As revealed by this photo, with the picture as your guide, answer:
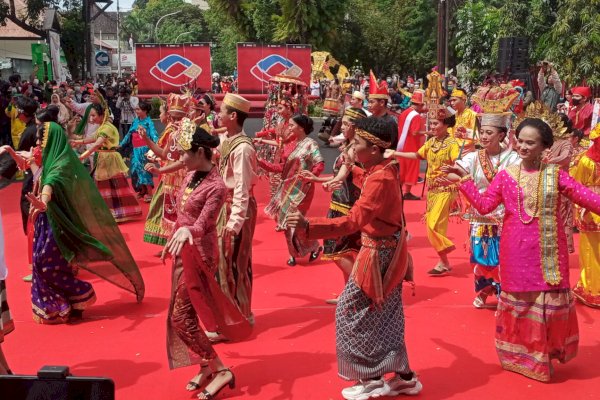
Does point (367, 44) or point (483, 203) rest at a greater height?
point (367, 44)

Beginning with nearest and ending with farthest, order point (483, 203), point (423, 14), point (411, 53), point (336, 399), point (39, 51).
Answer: point (336, 399) → point (483, 203) → point (39, 51) → point (423, 14) → point (411, 53)

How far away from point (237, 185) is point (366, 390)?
1607mm

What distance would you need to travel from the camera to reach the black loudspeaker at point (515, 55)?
1666cm

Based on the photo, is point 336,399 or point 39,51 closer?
point 336,399

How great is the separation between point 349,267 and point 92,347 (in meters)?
1.99

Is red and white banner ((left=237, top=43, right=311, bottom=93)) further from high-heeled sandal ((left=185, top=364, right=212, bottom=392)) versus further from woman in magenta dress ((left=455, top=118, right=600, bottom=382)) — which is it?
high-heeled sandal ((left=185, top=364, right=212, bottom=392))

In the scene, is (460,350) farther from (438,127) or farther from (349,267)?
(438,127)

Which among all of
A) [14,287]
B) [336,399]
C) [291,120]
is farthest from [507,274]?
[14,287]

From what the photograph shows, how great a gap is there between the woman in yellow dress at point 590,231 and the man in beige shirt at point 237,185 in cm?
270

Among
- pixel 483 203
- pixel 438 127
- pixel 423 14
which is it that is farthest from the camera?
pixel 423 14

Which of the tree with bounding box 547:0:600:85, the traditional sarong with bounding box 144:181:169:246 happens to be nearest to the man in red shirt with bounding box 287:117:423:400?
the traditional sarong with bounding box 144:181:169:246

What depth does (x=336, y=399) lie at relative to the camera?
422cm

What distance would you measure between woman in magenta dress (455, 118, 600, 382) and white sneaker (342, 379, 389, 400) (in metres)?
0.91

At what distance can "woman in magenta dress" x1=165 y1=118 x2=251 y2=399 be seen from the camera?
4.07 m
